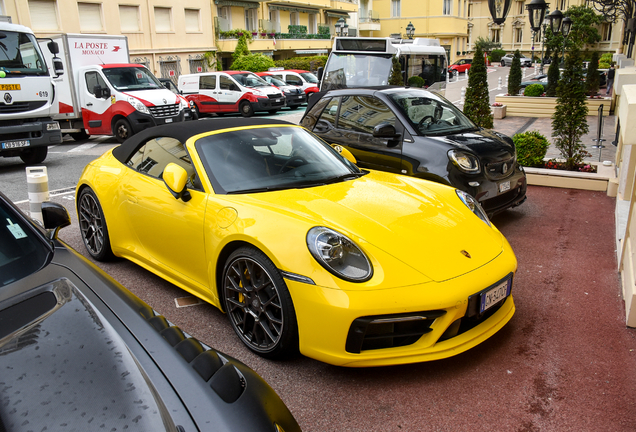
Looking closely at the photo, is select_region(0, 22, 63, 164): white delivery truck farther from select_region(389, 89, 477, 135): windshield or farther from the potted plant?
the potted plant

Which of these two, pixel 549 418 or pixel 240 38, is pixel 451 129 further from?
pixel 240 38

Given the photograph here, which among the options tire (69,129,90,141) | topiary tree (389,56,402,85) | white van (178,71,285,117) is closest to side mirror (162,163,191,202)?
topiary tree (389,56,402,85)

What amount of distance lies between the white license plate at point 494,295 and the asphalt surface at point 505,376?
1.28 ft

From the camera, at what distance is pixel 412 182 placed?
415 cm

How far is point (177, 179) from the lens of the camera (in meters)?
3.58

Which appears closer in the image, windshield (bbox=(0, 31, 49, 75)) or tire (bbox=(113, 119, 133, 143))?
windshield (bbox=(0, 31, 49, 75))

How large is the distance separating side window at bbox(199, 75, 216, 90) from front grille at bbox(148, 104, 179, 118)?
6.32 m

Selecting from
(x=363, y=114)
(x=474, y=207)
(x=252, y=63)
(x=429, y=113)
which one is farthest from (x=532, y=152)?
(x=252, y=63)

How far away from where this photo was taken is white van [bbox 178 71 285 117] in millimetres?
20219

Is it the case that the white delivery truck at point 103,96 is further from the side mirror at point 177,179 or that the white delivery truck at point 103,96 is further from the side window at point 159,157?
the side mirror at point 177,179

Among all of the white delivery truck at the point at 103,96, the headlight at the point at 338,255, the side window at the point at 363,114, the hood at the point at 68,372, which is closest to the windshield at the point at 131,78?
the white delivery truck at the point at 103,96

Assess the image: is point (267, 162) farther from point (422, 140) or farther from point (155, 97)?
point (155, 97)

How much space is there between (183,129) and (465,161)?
3.11 meters

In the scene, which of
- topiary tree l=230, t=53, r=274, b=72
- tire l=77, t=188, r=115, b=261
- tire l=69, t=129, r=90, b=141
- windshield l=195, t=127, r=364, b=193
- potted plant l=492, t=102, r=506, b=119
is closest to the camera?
windshield l=195, t=127, r=364, b=193
